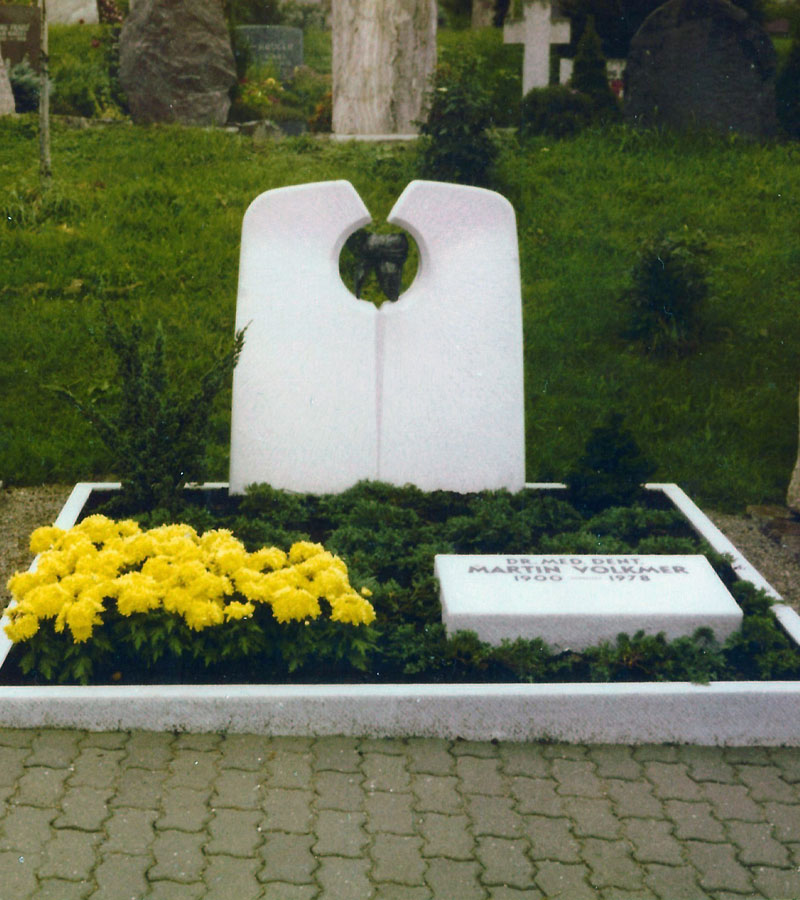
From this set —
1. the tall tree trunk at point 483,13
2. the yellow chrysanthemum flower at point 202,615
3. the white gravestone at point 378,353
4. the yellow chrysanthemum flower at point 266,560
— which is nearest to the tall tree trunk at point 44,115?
the white gravestone at point 378,353

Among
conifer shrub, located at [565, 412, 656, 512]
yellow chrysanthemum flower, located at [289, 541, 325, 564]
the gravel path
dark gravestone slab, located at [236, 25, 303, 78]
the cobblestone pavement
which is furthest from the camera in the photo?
dark gravestone slab, located at [236, 25, 303, 78]

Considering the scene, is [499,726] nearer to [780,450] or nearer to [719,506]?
[719,506]

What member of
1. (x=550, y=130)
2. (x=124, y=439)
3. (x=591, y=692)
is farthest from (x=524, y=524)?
(x=550, y=130)

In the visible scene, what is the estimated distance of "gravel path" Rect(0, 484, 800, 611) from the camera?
220 inches

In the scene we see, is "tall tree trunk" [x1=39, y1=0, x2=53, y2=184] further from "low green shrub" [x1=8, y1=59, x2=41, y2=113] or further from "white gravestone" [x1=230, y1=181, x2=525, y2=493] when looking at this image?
"white gravestone" [x1=230, y1=181, x2=525, y2=493]

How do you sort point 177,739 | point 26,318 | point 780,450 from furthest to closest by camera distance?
point 26,318 → point 780,450 → point 177,739

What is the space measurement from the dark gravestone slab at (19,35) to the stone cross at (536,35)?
5.24m

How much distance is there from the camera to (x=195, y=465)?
5.51m

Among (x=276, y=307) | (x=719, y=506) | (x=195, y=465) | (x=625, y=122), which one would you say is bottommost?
(x=719, y=506)

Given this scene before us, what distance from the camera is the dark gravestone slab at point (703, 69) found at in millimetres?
11430

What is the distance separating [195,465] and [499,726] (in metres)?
2.10

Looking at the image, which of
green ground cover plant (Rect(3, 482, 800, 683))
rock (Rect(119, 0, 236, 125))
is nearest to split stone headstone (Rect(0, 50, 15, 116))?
rock (Rect(119, 0, 236, 125))

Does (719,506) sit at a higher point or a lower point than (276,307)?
lower

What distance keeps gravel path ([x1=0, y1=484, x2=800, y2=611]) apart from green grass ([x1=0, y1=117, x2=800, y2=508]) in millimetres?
196
